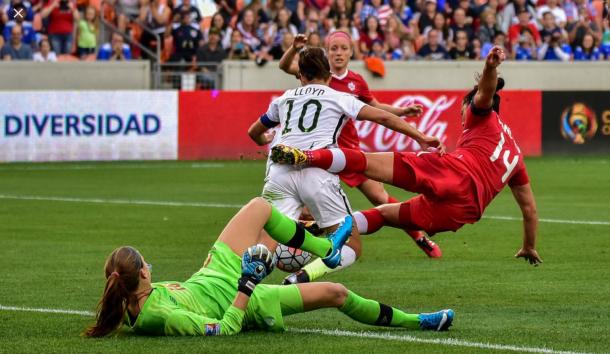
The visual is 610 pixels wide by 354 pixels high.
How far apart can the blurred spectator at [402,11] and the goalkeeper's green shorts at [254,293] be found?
23461 millimetres

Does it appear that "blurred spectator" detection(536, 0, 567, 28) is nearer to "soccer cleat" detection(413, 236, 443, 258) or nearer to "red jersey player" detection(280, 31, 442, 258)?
"soccer cleat" detection(413, 236, 443, 258)

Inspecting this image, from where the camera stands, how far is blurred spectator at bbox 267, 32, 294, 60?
2869cm

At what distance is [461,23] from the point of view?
31.0 meters

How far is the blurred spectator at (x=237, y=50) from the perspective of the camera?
29.7 m

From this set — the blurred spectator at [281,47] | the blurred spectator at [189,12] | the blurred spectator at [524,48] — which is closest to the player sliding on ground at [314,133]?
the blurred spectator at [281,47]

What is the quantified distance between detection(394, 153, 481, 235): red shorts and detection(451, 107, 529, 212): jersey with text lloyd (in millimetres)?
80

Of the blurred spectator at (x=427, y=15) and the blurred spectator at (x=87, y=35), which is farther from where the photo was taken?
the blurred spectator at (x=427, y=15)

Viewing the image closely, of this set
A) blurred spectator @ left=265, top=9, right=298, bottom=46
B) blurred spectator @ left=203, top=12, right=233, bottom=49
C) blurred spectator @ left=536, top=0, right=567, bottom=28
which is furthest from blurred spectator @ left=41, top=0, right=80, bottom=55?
blurred spectator @ left=536, top=0, right=567, bottom=28

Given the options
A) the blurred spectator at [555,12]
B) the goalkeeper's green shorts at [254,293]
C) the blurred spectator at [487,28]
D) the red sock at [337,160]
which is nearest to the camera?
the goalkeeper's green shorts at [254,293]

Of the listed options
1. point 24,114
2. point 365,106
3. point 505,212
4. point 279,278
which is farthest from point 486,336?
point 24,114

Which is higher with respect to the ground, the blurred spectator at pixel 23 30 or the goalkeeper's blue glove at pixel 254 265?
the blurred spectator at pixel 23 30

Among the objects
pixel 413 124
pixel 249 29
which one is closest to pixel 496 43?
pixel 413 124

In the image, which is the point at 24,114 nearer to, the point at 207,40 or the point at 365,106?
the point at 207,40

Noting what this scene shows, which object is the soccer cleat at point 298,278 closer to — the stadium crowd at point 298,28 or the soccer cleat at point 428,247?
the soccer cleat at point 428,247
